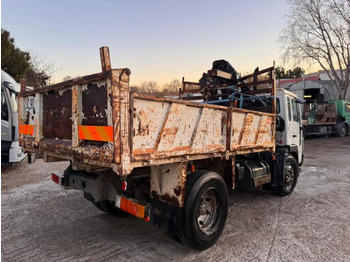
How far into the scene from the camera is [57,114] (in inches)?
138

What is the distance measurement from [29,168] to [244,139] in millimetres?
7552

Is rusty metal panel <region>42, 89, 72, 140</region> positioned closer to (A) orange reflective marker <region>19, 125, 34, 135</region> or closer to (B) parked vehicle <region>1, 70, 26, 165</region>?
(A) orange reflective marker <region>19, 125, 34, 135</region>

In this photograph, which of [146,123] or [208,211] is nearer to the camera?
[146,123]

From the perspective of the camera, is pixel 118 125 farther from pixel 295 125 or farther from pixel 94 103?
pixel 295 125

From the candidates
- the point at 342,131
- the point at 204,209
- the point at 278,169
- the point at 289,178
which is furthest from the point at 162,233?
the point at 342,131

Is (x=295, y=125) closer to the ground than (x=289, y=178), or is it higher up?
higher up

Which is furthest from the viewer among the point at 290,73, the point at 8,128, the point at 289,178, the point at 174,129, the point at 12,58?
the point at 290,73

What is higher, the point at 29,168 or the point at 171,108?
the point at 171,108

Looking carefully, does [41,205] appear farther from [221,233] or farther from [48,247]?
[221,233]

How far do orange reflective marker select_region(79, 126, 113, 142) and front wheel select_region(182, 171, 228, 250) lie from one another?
1.27 metres

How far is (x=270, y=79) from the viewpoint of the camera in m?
5.37

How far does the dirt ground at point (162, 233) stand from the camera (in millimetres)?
3410

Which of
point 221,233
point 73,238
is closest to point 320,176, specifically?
point 221,233

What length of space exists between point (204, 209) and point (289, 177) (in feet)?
10.3
